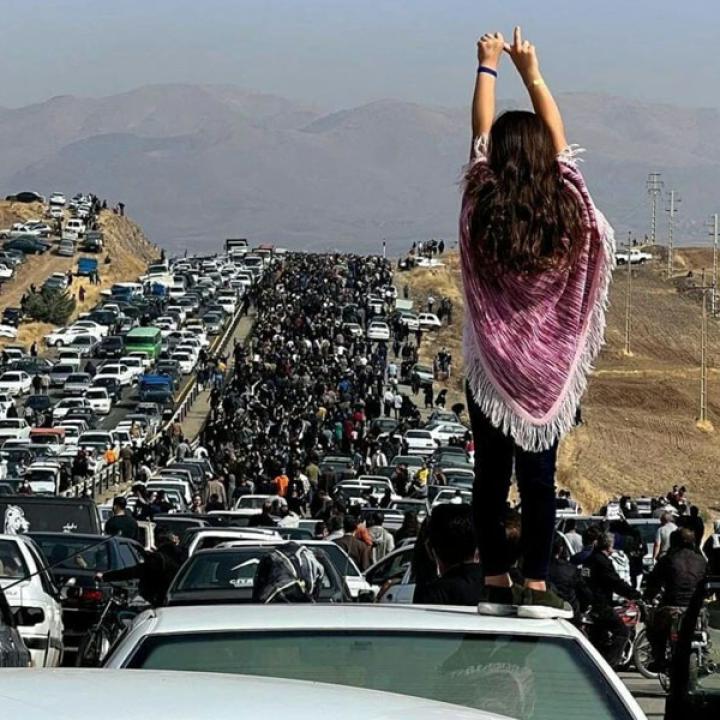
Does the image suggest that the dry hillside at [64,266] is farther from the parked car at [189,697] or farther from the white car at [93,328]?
the parked car at [189,697]

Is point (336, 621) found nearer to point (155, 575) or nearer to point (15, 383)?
point (155, 575)

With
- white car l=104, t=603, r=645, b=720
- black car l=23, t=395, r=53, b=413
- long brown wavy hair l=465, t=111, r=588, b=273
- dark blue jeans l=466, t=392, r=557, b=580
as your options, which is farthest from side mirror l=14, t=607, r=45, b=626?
black car l=23, t=395, r=53, b=413

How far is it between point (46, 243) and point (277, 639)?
16166cm

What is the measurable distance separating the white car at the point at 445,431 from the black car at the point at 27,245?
88270 millimetres

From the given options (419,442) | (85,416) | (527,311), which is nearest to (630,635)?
(527,311)

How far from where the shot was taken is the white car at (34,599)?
1656 centimetres

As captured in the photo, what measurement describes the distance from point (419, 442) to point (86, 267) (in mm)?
92351

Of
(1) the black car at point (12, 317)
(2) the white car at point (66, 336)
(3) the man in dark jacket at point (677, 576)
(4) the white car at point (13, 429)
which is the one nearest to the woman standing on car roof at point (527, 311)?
(3) the man in dark jacket at point (677, 576)

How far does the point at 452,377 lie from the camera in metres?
104

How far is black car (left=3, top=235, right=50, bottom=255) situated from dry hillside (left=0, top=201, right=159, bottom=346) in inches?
21.6

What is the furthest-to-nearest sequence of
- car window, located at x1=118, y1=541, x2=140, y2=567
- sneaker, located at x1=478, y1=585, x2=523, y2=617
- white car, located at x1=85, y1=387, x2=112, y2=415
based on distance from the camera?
white car, located at x1=85, y1=387, x2=112, y2=415
car window, located at x1=118, y1=541, x2=140, y2=567
sneaker, located at x1=478, y1=585, x2=523, y2=617

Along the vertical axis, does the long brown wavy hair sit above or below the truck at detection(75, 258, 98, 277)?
above

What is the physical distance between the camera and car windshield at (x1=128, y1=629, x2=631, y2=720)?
4723mm

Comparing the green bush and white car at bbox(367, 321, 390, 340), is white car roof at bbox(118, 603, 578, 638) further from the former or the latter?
the green bush
